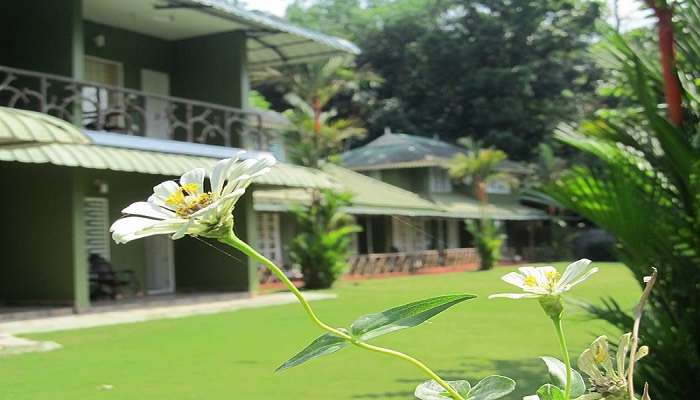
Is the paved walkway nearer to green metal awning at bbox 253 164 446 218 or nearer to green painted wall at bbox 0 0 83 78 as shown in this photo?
green painted wall at bbox 0 0 83 78

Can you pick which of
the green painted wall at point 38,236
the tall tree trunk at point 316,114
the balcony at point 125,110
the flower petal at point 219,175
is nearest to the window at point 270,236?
the tall tree trunk at point 316,114

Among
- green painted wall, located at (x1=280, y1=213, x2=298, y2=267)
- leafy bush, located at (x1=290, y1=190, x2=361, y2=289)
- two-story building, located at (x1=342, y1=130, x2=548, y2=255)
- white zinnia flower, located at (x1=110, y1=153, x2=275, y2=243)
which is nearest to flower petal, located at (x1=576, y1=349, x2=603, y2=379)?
white zinnia flower, located at (x1=110, y1=153, x2=275, y2=243)

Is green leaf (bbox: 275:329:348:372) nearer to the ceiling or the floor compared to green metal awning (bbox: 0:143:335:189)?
nearer to the floor

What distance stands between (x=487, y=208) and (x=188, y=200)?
3511cm

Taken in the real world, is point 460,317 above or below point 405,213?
below

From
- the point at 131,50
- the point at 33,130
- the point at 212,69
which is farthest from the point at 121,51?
the point at 33,130

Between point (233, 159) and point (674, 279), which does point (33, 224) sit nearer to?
point (674, 279)

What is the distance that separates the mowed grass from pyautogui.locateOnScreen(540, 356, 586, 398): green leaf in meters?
2.49

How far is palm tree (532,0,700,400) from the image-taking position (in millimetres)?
3129

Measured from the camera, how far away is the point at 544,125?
44000mm

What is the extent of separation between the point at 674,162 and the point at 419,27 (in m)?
47.6

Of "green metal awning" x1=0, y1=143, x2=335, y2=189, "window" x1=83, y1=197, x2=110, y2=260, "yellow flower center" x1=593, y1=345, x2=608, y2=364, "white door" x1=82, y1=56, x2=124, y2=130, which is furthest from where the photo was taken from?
"window" x1=83, y1=197, x2=110, y2=260

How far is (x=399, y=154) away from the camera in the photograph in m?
34.7

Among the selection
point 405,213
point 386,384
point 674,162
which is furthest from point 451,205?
point 674,162
